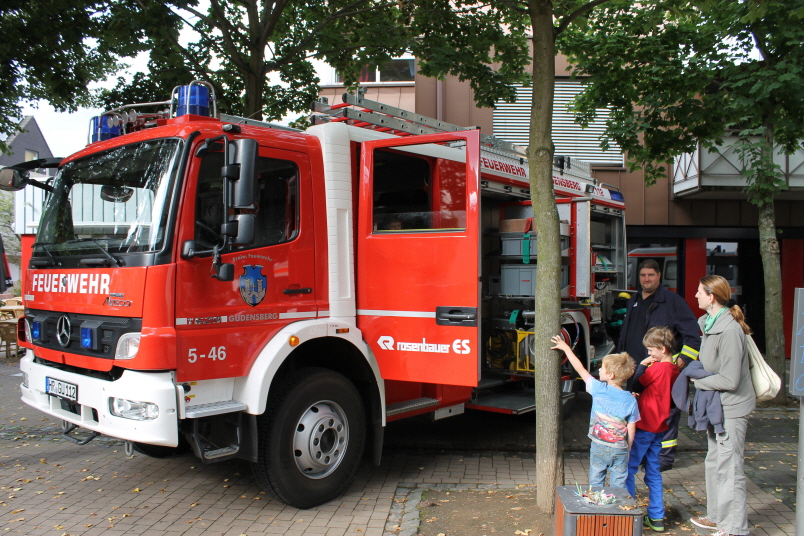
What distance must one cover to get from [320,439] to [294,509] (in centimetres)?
56

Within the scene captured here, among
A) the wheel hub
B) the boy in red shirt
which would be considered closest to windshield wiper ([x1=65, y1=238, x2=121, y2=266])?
the wheel hub

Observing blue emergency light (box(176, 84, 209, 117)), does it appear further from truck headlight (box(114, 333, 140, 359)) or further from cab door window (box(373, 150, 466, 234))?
truck headlight (box(114, 333, 140, 359))

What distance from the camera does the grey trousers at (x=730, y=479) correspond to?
12.6 feet

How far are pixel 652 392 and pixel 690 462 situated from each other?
7.44ft

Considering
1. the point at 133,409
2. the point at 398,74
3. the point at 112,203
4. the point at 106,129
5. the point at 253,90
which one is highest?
the point at 398,74

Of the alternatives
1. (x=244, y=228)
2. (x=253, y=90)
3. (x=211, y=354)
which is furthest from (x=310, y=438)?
(x=253, y=90)

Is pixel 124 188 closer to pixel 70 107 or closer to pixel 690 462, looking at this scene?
pixel 690 462

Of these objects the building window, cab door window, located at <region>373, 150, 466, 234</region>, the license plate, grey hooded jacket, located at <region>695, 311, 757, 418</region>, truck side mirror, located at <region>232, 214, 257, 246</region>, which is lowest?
the license plate

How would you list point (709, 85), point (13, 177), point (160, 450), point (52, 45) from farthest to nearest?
point (709, 85)
point (52, 45)
point (160, 450)
point (13, 177)

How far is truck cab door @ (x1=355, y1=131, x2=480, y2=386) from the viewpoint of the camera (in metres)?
4.50

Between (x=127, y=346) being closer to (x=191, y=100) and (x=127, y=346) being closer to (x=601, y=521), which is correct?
(x=191, y=100)

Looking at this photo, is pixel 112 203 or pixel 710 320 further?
pixel 112 203

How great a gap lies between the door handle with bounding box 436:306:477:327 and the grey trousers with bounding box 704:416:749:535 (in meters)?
1.76

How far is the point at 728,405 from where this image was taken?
3895 millimetres
